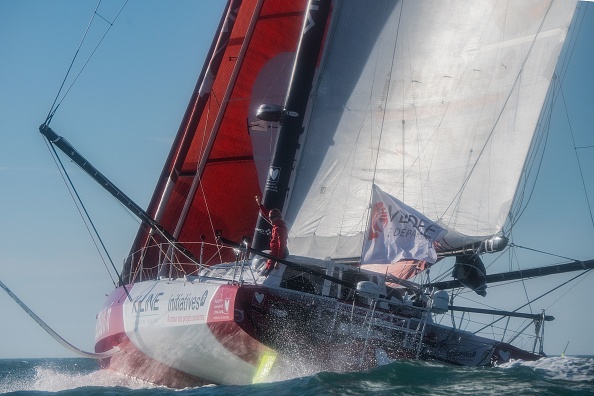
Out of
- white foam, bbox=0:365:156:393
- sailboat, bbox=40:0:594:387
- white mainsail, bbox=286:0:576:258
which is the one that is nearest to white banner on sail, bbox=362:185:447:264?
sailboat, bbox=40:0:594:387

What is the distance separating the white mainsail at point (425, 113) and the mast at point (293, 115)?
0.51 m

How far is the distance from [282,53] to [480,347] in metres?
6.61

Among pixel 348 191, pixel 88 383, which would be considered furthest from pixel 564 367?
pixel 88 383

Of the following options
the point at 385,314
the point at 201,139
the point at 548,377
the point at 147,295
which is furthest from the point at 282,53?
the point at 548,377

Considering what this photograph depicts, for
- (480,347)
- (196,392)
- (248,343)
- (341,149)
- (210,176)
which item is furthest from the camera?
(210,176)

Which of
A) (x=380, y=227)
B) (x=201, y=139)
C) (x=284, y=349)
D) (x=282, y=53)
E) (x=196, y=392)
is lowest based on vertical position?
Result: (x=196, y=392)

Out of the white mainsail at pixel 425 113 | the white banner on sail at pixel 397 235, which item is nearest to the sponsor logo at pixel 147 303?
the white mainsail at pixel 425 113

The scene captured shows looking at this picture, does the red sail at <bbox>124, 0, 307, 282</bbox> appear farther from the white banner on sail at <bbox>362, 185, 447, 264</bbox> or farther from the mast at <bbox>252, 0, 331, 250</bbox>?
the white banner on sail at <bbox>362, 185, 447, 264</bbox>

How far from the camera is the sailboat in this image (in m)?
10.2

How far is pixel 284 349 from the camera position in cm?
976

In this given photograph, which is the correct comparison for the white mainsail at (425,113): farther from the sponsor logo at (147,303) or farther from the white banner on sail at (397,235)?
the sponsor logo at (147,303)

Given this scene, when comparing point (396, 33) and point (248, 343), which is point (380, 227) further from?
point (396, 33)

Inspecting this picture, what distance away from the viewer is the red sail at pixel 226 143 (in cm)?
1438

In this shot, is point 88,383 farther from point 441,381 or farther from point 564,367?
point 564,367
